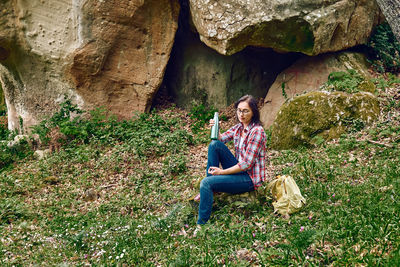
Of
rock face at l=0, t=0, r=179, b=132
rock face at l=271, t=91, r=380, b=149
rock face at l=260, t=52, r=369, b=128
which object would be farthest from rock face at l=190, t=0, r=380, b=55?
rock face at l=271, t=91, r=380, b=149

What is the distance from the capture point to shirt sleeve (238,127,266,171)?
410 cm

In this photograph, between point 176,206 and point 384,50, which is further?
point 384,50

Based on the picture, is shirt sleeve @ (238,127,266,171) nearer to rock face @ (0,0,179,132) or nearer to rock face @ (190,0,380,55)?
rock face @ (190,0,380,55)

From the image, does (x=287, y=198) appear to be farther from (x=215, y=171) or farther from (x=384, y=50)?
(x=384, y=50)

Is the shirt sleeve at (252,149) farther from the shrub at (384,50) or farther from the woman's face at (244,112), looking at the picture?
the shrub at (384,50)

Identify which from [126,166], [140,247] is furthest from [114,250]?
[126,166]

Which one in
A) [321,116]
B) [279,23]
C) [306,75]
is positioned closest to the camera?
[321,116]

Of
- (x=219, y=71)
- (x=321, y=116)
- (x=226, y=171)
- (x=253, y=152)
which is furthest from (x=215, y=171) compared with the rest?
(x=219, y=71)

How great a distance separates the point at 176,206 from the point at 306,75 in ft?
17.5

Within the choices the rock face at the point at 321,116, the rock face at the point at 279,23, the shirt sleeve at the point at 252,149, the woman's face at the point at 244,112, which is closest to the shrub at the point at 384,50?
the rock face at the point at 279,23

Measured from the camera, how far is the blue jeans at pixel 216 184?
13.5 feet

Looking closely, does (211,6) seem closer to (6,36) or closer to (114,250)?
(6,36)

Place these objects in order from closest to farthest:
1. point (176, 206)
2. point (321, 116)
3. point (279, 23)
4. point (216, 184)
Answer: point (216, 184) → point (176, 206) → point (321, 116) → point (279, 23)

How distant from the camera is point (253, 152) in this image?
162 inches
